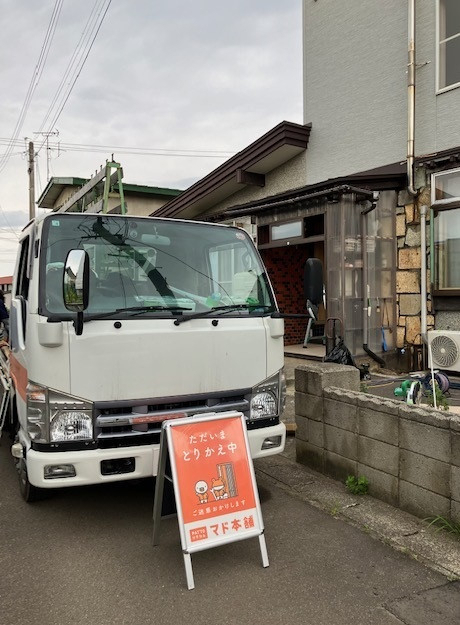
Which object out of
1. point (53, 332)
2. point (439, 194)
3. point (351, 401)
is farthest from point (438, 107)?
point (53, 332)

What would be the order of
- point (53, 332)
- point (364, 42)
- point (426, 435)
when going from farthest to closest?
point (364, 42)
point (426, 435)
point (53, 332)

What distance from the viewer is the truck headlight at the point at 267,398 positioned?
3.89m

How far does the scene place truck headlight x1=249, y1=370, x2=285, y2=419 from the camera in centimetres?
389

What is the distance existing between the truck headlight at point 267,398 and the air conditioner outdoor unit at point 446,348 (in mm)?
3454

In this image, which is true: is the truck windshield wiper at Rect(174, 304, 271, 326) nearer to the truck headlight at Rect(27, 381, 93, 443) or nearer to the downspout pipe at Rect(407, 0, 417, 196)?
the truck headlight at Rect(27, 381, 93, 443)

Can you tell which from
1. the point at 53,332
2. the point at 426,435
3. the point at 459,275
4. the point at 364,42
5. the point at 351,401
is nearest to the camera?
the point at 53,332

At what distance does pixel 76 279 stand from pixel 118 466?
129 cm

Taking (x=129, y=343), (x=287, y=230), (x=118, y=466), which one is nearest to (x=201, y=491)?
(x=118, y=466)

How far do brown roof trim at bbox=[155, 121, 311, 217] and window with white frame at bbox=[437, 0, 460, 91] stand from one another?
2789 millimetres

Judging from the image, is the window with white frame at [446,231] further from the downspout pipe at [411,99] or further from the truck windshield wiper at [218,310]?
the truck windshield wiper at [218,310]

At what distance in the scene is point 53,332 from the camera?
329 cm

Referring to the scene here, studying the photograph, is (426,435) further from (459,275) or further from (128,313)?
(459,275)

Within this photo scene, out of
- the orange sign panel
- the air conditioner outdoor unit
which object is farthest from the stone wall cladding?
the orange sign panel

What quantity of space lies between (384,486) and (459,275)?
16.7 ft
